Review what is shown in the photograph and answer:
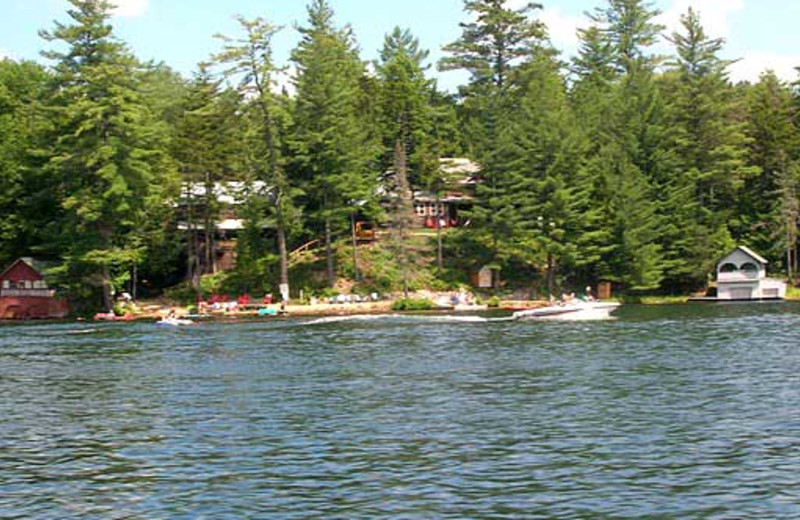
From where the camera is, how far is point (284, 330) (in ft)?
204

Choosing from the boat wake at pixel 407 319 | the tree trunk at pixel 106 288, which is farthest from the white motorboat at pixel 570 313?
the tree trunk at pixel 106 288

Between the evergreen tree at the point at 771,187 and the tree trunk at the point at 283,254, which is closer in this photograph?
the tree trunk at the point at 283,254

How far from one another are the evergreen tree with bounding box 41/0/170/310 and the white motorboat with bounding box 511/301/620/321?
3247 cm

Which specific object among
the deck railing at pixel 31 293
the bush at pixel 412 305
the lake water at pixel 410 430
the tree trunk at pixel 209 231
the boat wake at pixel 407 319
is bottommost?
the lake water at pixel 410 430

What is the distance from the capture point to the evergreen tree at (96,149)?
77.0 meters

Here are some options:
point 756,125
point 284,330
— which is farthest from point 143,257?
point 756,125

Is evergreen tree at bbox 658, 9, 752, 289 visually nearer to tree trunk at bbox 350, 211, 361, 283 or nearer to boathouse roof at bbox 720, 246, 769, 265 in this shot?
boathouse roof at bbox 720, 246, 769, 265

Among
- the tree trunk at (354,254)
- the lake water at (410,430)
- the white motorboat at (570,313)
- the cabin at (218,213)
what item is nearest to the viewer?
the lake water at (410,430)

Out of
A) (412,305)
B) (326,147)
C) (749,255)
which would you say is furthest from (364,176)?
(749,255)

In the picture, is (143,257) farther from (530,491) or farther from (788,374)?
(530,491)

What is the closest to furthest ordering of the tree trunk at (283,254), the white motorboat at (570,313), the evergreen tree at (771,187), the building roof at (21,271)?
the white motorboat at (570,313), the tree trunk at (283,254), the building roof at (21,271), the evergreen tree at (771,187)

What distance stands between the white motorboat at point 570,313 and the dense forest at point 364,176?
14.7 m

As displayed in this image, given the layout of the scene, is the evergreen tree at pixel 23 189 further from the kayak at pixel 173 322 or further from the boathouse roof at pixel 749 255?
the boathouse roof at pixel 749 255

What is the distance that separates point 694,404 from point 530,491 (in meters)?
11.6
